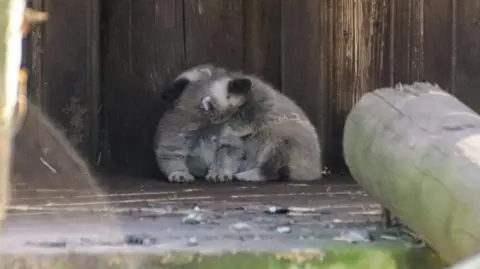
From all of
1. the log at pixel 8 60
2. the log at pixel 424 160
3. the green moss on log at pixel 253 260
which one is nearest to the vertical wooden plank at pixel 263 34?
the log at pixel 424 160

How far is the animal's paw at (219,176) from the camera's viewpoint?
176 inches

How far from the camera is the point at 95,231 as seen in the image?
8.25ft

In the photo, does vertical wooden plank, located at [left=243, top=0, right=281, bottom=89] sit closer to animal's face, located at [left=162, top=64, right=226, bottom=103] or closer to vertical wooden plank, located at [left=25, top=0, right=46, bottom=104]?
animal's face, located at [left=162, top=64, right=226, bottom=103]

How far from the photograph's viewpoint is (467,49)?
4.68m

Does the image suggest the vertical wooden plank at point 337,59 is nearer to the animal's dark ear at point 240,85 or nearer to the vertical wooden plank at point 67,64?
the animal's dark ear at point 240,85

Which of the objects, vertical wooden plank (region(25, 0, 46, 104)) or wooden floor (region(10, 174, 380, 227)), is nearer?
wooden floor (region(10, 174, 380, 227))

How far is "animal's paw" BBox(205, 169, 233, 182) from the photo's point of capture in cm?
446

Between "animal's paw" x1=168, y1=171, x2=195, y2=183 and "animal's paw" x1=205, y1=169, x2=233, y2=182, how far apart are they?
0.28ft

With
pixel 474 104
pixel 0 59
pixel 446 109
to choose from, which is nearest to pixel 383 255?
pixel 446 109

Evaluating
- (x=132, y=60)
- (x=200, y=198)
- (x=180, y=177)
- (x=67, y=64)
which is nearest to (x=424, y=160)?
(x=200, y=198)

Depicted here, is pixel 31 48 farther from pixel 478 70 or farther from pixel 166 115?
pixel 478 70

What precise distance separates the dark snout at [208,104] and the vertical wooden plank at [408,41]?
0.95 m

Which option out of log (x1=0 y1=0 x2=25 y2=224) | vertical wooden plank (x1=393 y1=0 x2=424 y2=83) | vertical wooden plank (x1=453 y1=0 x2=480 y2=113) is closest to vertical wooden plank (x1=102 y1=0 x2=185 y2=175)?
vertical wooden plank (x1=393 y1=0 x2=424 y2=83)

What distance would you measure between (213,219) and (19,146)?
1.49 meters
